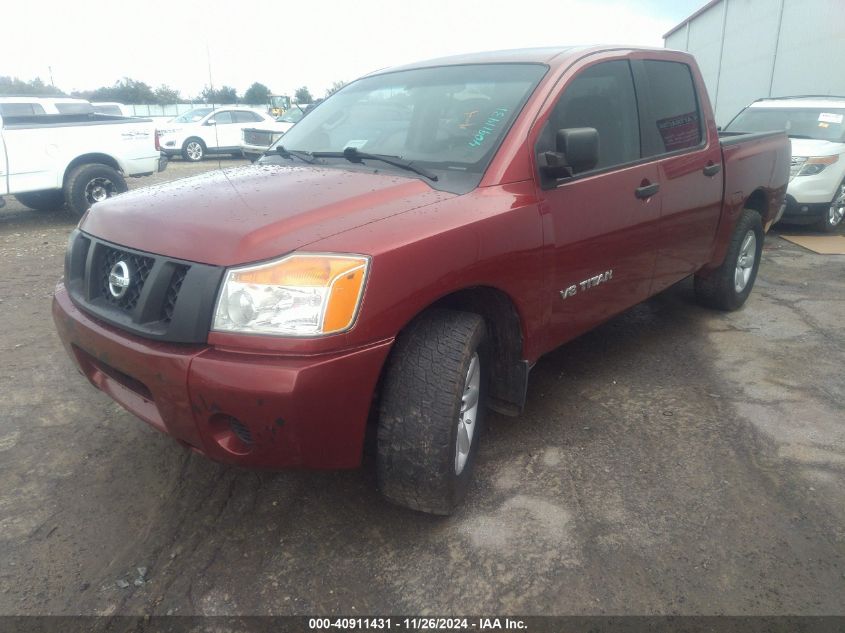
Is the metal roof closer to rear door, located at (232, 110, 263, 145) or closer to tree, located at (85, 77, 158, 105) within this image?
rear door, located at (232, 110, 263, 145)

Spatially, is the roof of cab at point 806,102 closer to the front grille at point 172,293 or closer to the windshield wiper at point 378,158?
the windshield wiper at point 378,158

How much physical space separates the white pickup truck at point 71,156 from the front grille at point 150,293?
7335 millimetres

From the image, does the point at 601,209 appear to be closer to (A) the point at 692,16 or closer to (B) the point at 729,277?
(B) the point at 729,277

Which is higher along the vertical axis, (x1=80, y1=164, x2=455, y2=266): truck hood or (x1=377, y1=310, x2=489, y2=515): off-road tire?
(x1=80, y1=164, x2=455, y2=266): truck hood

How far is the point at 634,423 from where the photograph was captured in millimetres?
3213

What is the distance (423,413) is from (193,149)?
1856cm

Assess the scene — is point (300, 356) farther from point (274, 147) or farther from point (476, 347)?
point (274, 147)

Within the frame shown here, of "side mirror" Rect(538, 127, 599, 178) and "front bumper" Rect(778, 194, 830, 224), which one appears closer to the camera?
"side mirror" Rect(538, 127, 599, 178)

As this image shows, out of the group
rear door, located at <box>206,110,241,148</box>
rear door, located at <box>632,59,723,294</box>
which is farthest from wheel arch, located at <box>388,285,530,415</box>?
rear door, located at <box>206,110,241,148</box>

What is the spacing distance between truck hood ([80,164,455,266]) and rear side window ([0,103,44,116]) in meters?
9.14

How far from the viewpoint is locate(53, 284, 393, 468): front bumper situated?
1900 millimetres

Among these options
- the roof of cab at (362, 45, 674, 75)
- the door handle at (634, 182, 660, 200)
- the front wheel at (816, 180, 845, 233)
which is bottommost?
the front wheel at (816, 180, 845, 233)

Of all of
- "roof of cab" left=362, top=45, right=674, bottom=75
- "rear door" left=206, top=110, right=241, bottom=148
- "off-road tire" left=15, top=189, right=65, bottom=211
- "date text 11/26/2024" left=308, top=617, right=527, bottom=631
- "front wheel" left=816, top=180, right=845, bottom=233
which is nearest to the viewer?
"date text 11/26/2024" left=308, top=617, right=527, bottom=631

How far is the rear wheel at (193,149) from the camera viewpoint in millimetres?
18547
